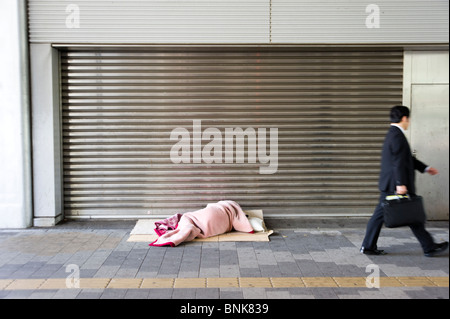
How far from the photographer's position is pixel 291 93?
7.62 m

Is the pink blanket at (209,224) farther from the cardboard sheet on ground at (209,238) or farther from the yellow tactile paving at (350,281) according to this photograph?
the yellow tactile paving at (350,281)

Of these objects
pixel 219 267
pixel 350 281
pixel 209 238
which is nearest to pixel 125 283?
pixel 219 267

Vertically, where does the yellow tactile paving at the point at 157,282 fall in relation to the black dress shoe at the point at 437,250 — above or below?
below

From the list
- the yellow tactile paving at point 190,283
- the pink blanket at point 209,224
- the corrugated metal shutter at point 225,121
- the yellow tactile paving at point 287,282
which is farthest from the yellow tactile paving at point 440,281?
the corrugated metal shutter at point 225,121

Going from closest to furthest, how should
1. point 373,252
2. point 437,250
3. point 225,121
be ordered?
point 437,250 → point 373,252 → point 225,121

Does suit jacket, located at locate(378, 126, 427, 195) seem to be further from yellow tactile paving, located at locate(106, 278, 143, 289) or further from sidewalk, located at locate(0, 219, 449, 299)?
yellow tactile paving, located at locate(106, 278, 143, 289)

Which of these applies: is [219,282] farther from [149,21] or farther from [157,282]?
[149,21]

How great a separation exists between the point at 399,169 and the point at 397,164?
7 cm

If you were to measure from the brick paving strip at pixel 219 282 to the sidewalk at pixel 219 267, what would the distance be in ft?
0.04

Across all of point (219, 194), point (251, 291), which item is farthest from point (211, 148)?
point (251, 291)

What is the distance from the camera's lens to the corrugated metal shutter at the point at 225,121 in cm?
755

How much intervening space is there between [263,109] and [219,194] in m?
1.74

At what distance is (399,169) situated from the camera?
209 inches
